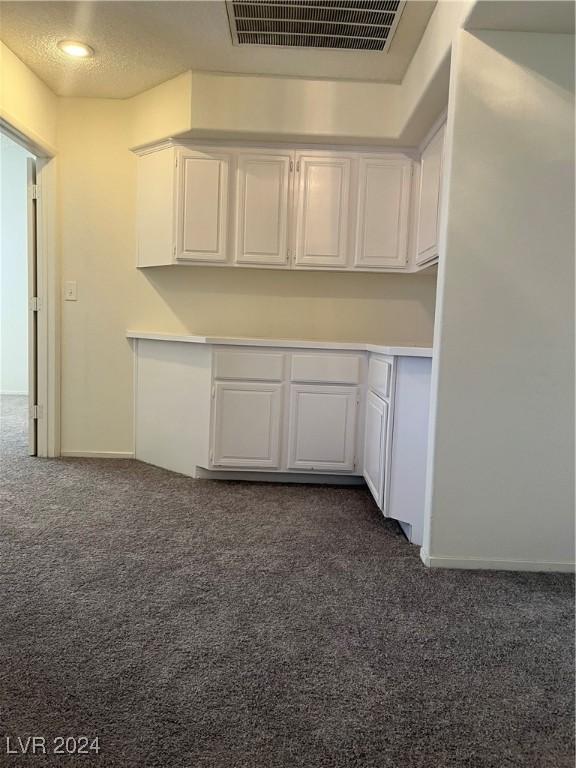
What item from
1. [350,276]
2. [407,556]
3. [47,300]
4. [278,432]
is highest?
[350,276]

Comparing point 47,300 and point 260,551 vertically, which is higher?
point 47,300

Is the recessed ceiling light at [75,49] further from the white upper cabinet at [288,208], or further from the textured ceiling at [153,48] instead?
the white upper cabinet at [288,208]

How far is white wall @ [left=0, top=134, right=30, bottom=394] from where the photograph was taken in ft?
19.9

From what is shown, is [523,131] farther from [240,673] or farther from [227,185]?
[240,673]

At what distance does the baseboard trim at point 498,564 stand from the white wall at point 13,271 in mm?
5346

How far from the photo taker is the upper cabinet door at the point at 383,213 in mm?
3469

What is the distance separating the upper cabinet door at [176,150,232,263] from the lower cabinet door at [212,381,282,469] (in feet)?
2.90

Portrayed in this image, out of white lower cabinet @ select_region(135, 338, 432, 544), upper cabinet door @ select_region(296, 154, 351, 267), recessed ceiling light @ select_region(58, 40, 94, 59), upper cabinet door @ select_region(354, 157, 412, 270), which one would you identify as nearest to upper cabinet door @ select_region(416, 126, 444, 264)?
upper cabinet door @ select_region(354, 157, 412, 270)

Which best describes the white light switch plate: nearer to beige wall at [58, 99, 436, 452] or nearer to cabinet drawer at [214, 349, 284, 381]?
beige wall at [58, 99, 436, 452]

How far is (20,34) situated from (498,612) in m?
3.43

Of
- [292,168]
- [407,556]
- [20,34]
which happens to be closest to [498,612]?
[407,556]

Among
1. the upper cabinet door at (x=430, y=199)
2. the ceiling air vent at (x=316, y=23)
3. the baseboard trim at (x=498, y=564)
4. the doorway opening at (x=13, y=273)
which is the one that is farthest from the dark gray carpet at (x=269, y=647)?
the doorway opening at (x=13, y=273)

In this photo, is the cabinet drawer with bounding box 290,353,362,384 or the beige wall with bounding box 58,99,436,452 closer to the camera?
the cabinet drawer with bounding box 290,353,362,384

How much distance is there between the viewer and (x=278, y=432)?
11.0 ft
